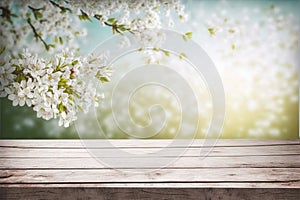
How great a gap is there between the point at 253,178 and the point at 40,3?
1185mm

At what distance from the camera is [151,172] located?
1.33 meters

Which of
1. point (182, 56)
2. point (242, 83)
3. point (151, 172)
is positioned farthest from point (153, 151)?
point (242, 83)

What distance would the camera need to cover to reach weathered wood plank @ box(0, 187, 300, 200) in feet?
3.80

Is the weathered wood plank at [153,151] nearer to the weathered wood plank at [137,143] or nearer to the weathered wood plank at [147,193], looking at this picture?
the weathered wood plank at [137,143]

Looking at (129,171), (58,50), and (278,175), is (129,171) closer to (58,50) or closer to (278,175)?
(278,175)

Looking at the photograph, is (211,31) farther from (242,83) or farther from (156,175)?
(156,175)

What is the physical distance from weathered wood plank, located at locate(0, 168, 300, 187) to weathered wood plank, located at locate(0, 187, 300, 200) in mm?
45

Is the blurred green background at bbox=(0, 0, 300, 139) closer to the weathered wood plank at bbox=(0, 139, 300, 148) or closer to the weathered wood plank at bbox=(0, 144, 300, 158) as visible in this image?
the weathered wood plank at bbox=(0, 139, 300, 148)

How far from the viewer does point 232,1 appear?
2.11m

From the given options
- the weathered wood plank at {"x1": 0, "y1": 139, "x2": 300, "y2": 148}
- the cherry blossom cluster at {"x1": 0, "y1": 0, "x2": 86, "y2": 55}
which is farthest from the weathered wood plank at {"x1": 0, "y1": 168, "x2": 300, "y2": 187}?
the cherry blossom cluster at {"x1": 0, "y1": 0, "x2": 86, "y2": 55}

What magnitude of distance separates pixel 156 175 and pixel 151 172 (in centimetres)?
4

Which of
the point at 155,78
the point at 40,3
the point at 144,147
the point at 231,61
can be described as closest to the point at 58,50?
the point at 40,3

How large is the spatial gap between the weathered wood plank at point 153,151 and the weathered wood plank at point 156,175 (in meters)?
0.22

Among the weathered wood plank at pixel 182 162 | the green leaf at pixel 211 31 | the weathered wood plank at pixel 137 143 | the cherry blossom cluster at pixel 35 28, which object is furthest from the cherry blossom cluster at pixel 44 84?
the green leaf at pixel 211 31
